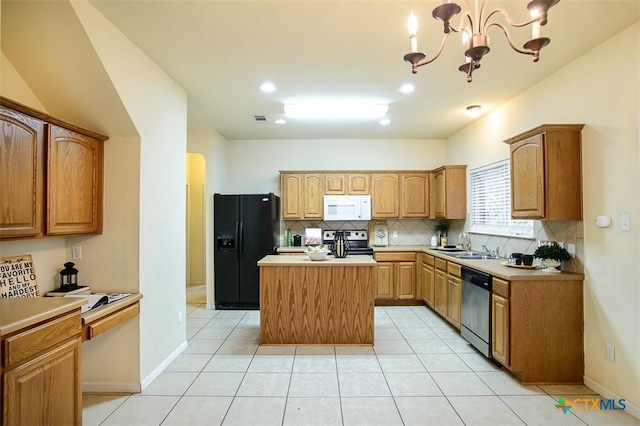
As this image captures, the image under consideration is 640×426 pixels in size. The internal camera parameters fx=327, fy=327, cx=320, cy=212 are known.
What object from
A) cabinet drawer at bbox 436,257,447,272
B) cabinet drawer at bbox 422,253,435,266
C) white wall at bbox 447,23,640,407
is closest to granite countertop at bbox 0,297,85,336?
white wall at bbox 447,23,640,407

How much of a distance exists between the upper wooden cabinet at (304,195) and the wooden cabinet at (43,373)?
12.1ft

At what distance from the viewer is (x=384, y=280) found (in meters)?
5.09

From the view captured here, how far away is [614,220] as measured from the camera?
2.46 meters

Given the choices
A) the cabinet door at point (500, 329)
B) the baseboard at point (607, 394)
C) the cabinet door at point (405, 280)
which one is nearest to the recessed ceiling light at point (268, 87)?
the cabinet door at point (500, 329)

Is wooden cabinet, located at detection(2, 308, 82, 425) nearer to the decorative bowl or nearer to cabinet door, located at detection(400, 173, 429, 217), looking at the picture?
the decorative bowl

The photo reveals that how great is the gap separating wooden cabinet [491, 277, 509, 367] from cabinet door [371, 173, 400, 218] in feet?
8.48

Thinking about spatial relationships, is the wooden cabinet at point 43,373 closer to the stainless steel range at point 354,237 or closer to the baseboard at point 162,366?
the baseboard at point 162,366

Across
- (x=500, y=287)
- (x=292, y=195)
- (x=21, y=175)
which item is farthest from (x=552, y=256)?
(x=21, y=175)

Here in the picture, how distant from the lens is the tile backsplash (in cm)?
284

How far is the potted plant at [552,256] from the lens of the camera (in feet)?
9.24

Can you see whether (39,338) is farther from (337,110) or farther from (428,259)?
(428,259)

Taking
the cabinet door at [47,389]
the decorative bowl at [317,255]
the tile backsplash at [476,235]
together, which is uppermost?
the tile backsplash at [476,235]

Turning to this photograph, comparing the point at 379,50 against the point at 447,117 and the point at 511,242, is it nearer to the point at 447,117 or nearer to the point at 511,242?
the point at 447,117

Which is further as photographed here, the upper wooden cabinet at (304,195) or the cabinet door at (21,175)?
the upper wooden cabinet at (304,195)
